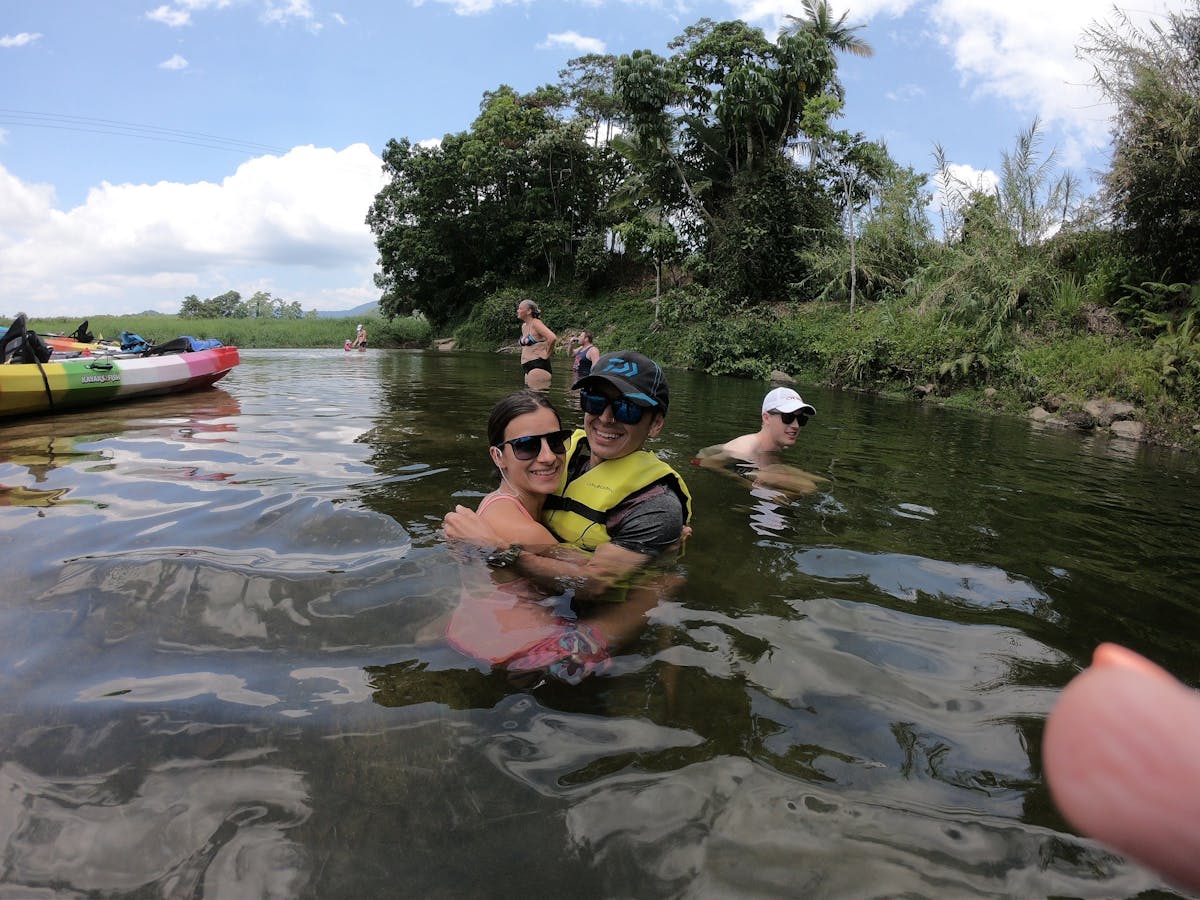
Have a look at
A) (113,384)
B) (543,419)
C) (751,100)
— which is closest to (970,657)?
(543,419)

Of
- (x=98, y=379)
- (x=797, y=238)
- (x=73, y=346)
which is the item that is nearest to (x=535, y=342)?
(x=98, y=379)

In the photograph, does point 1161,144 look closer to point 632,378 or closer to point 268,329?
point 632,378

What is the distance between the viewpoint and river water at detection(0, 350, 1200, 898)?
1.70 meters

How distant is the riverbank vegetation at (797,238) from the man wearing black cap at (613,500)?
1066 cm

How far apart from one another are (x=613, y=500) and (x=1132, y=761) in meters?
2.54

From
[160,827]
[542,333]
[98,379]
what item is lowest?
[160,827]

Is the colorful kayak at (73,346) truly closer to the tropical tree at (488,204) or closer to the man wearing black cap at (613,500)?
the man wearing black cap at (613,500)

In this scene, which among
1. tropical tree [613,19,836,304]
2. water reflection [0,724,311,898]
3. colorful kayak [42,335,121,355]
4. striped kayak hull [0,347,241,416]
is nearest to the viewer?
water reflection [0,724,311,898]

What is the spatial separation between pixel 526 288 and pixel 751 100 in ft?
50.5

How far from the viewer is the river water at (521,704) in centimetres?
170

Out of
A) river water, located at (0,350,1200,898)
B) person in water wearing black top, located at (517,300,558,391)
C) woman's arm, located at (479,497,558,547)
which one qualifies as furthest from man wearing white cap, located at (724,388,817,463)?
person in water wearing black top, located at (517,300,558,391)

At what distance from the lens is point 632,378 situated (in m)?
3.01

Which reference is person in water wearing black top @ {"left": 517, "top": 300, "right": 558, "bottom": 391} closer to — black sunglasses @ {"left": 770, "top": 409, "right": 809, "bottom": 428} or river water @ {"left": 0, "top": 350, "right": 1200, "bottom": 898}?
black sunglasses @ {"left": 770, "top": 409, "right": 809, "bottom": 428}

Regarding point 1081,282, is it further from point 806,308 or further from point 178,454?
point 178,454
